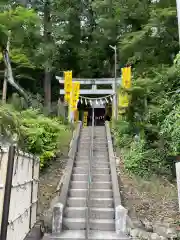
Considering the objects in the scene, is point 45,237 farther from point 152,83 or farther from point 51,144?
point 152,83

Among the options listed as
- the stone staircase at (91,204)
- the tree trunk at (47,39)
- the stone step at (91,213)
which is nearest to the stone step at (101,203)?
the stone staircase at (91,204)

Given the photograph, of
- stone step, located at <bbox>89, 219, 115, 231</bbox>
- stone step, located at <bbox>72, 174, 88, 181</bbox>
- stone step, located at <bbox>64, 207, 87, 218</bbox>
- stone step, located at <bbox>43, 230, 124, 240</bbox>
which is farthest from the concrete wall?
stone step, located at <bbox>72, 174, 88, 181</bbox>

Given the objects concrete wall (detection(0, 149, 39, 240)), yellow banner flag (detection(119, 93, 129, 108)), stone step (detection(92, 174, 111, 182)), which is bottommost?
stone step (detection(92, 174, 111, 182))

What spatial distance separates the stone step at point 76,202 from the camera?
25.2 ft

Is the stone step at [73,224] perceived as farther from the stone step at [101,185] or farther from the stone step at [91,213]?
the stone step at [101,185]

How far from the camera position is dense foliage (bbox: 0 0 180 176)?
8.16 metres

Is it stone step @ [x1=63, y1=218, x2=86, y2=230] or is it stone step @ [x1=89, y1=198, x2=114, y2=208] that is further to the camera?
stone step @ [x1=89, y1=198, x2=114, y2=208]

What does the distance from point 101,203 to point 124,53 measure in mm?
8811

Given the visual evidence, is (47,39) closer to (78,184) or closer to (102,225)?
(78,184)

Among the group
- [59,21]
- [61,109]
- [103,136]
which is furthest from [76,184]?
[59,21]

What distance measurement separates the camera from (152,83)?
9820 mm

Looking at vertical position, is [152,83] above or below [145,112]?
above

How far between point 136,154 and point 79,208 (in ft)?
11.3

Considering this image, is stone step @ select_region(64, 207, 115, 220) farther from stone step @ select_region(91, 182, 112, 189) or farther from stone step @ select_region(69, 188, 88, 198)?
stone step @ select_region(91, 182, 112, 189)
